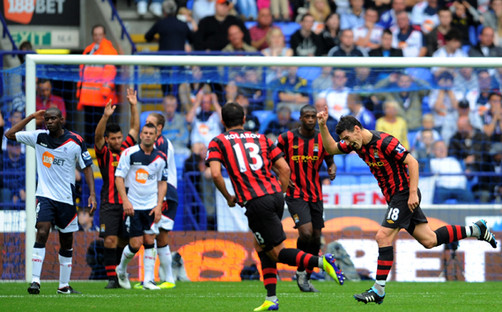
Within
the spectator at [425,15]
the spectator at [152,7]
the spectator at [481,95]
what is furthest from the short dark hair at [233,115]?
the spectator at [425,15]

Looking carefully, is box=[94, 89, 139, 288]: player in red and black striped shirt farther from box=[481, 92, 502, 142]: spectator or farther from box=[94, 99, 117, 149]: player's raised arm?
box=[481, 92, 502, 142]: spectator

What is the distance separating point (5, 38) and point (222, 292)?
7.99 meters

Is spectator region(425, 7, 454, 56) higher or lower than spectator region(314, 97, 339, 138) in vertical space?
higher

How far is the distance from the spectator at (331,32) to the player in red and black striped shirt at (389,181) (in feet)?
28.2

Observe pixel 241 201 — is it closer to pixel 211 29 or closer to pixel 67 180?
pixel 67 180

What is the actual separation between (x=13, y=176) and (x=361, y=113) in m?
6.08

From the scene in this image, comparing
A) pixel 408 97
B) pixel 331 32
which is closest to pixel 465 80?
pixel 408 97

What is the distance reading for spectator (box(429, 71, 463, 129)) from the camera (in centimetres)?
1619

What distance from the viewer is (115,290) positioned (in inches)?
456

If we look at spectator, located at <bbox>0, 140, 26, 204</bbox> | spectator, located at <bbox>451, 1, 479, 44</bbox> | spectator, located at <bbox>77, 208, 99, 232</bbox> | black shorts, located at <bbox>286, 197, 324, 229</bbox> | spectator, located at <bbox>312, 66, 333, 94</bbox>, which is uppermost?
spectator, located at <bbox>451, 1, 479, 44</bbox>

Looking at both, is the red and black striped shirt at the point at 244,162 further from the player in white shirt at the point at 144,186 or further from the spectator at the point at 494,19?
the spectator at the point at 494,19

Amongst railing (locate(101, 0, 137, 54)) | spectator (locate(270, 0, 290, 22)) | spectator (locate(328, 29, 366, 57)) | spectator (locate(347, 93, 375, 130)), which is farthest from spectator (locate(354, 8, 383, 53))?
railing (locate(101, 0, 137, 54))

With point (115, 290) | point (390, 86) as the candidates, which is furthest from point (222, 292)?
point (390, 86)

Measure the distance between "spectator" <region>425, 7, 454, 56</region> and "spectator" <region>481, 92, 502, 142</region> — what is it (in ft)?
8.44
